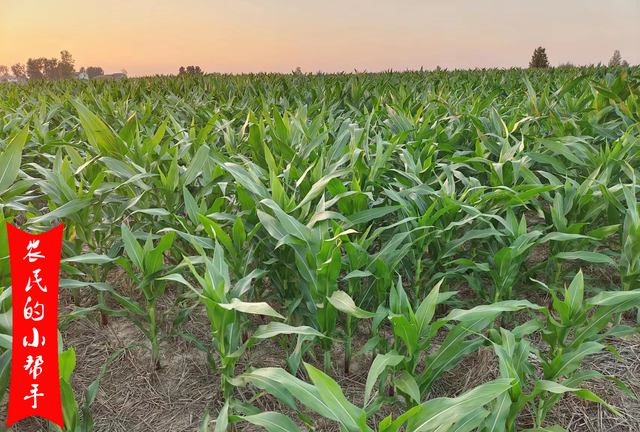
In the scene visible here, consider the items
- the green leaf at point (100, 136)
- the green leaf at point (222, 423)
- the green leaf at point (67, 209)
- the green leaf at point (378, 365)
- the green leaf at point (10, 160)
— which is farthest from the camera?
the green leaf at point (100, 136)

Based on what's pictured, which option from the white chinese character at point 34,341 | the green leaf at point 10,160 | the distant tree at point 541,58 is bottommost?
the white chinese character at point 34,341

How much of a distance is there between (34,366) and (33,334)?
0.24 feet

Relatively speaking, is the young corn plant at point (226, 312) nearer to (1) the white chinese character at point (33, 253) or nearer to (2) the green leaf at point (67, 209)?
(1) the white chinese character at point (33, 253)

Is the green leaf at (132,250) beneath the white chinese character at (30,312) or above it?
above

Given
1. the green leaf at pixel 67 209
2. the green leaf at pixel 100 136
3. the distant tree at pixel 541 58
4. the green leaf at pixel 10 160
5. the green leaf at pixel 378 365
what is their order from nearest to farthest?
the green leaf at pixel 378 365 < the green leaf at pixel 67 209 < the green leaf at pixel 10 160 < the green leaf at pixel 100 136 < the distant tree at pixel 541 58

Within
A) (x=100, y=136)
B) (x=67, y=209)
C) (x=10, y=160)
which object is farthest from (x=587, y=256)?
(x=10, y=160)

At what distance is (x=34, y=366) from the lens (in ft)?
3.19

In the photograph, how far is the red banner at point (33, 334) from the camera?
3.16 feet

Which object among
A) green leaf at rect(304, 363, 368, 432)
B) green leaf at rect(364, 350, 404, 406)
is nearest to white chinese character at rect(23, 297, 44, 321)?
green leaf at rect(304, 363, 368, 432)

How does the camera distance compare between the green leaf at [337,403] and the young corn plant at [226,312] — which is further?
the young corn plant at [226,312]

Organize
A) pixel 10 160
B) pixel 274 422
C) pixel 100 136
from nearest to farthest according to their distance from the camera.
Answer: pixel 274 422 → pixel 10 160 → pixel 100 136

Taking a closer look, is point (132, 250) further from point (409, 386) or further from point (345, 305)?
point (409, 386)

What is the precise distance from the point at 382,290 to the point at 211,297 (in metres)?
0.58

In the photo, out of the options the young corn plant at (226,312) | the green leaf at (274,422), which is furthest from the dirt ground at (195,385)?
the green leaf at (274,422)
